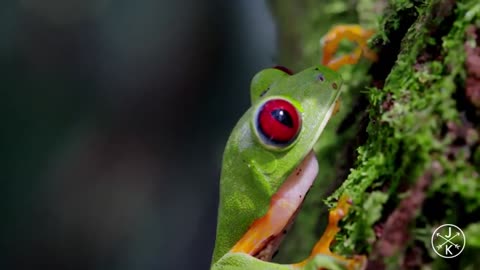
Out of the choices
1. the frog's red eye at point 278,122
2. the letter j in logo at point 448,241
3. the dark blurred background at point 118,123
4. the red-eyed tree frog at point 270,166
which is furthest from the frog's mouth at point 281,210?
the dark blurred background at point 118,123

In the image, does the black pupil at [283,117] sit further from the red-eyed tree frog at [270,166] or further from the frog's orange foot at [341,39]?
the frog's orange foot at [341,39]

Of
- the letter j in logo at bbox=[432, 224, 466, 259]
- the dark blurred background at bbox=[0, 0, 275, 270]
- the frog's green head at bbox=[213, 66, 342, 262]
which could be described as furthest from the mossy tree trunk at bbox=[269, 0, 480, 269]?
the dark blurred background at bbox=[0, 0, 275, 270]

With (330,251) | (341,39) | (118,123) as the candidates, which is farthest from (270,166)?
(118,123)

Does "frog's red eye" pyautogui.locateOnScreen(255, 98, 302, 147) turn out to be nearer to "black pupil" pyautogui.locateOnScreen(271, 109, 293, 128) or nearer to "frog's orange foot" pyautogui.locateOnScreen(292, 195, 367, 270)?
"black pupil" pyautogui.locateOnScreen(271, 109, 293, 128)

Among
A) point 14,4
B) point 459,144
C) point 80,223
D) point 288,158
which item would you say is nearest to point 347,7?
point 288,158

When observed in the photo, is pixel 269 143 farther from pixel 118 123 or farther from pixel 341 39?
pixel 118 123
